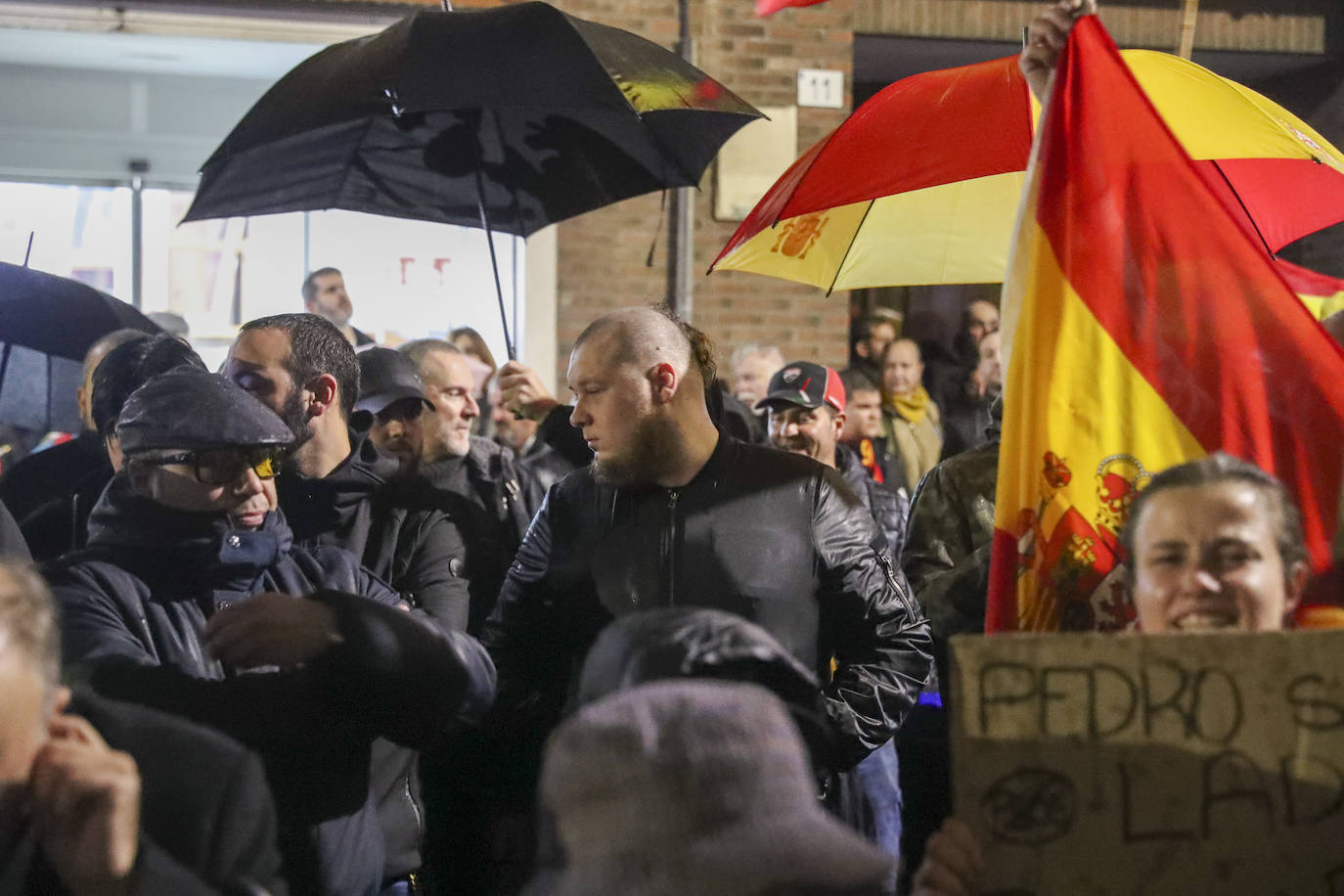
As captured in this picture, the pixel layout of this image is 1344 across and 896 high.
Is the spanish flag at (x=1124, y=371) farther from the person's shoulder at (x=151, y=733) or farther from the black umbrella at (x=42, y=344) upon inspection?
the black umbrella at (x=42, y=344)

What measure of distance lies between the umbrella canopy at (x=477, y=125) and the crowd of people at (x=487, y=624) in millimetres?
493

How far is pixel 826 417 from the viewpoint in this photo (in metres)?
5.43

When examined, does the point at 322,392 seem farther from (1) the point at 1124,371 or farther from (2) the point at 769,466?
(1) the point at 1124,371

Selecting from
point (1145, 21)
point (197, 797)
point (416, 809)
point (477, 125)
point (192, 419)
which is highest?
point (1145, 21)

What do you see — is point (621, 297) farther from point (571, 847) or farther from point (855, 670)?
point (571, 847)

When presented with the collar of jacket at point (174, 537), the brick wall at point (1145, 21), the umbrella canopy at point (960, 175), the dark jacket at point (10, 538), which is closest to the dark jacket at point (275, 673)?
the collar of jacket at point (174, 537)

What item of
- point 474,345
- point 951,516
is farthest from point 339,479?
point 474,345

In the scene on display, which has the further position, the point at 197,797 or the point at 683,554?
the point at 683,554

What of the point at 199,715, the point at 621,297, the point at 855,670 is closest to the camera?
the point at 199,715

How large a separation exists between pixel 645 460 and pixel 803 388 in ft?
7.38

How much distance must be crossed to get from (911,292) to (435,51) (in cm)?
695

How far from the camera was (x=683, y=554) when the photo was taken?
3.21 meters

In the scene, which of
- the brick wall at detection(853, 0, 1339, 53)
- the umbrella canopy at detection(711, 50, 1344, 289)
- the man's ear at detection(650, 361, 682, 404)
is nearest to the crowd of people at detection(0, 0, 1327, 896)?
the man's ear at detection(650, 361, 682, 404)

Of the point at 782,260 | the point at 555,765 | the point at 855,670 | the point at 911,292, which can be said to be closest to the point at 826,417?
the point at 782,260
